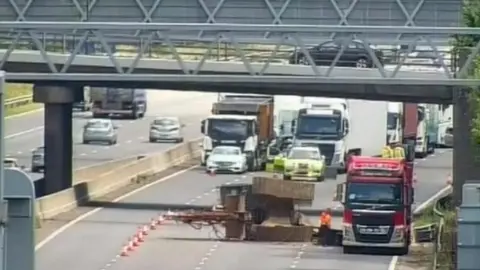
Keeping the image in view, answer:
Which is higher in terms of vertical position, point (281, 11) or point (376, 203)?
point (281, 11)

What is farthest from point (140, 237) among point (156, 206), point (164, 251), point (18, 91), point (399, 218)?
point (18, 91)

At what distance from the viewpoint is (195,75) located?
39.2 meters

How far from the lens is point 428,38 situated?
38.0 metres

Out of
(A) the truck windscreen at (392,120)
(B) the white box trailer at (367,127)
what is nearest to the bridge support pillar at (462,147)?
(B) the white box trailer at (367,127)

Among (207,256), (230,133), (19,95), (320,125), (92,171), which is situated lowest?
(207,256)

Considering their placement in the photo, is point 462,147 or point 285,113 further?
point 285,113

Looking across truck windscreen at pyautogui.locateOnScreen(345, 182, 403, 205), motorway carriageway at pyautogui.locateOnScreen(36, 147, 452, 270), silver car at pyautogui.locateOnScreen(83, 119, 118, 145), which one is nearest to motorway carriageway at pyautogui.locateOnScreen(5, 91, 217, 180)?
silver car at pyautogui.locateOnScreen(83, 119, 118, 145)

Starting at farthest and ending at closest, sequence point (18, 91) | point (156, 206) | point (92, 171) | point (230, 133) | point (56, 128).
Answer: point (18, 91)
point (230, 133)
point (92, 171)
point (56, 128)
point (156, 206)

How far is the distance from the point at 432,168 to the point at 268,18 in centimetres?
2580

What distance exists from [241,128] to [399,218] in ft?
87.7

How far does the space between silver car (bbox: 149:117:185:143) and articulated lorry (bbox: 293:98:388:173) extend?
14645 millimetres

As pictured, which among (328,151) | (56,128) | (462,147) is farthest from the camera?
(328,151)

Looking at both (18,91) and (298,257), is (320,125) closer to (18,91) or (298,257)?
(298,257)

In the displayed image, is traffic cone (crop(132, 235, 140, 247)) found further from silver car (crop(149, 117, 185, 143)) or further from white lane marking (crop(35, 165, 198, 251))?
silver car (crop(149, 117, 185, 143))
